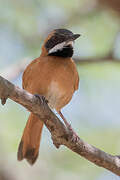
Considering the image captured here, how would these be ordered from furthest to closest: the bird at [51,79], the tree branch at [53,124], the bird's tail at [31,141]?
the bird's tail at [31,141] → the bird at [51,79] → the tree branch at [53,124]

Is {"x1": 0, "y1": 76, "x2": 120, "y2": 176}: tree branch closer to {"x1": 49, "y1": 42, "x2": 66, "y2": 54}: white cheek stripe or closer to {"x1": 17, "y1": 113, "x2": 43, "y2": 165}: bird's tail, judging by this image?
{"x1": 17, "y1": 113, "x2": 43, "y2": 165}: bird's tail

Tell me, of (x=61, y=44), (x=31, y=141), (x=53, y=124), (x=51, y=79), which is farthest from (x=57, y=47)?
(x=53, y=124)

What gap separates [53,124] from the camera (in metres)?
4.38

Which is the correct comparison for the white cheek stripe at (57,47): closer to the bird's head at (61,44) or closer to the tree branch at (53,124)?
the bird's head at (61,44)

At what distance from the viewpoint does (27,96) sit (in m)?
4.02

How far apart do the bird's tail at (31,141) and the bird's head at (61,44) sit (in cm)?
109

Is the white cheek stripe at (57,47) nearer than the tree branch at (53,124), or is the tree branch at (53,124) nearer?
the tree branch at (53,124)

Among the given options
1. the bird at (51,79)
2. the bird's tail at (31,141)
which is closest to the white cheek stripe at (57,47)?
the bird at (51,79)

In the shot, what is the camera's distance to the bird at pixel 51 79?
516 cm

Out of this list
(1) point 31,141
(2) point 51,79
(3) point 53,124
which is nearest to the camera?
(3) point 53,124

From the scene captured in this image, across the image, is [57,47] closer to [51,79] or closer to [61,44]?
[61,44]

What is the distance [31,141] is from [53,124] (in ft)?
4.62

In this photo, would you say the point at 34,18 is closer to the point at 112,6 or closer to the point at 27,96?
A: the point at 112,6

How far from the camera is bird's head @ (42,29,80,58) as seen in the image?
18.5ft
